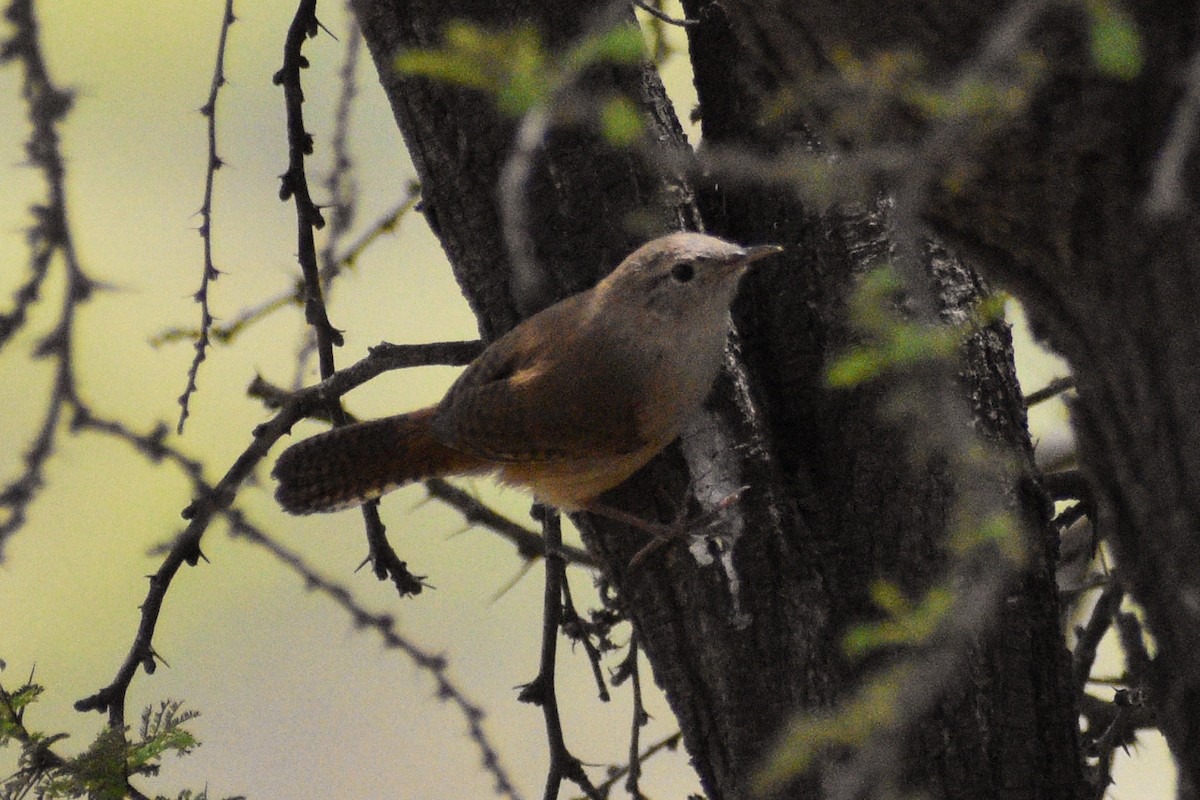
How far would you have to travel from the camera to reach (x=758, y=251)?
10.0ft

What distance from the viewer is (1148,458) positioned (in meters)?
1.69

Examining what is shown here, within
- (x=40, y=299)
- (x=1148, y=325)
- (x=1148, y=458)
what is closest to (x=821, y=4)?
(x=1148, y=325)

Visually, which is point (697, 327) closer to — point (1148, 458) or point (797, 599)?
point (797, 599)

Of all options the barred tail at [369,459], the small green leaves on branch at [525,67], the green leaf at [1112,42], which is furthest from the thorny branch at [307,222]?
the green leaf at [1112,42]

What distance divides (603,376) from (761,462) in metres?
0.52

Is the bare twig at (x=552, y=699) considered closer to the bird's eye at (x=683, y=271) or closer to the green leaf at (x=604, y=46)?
the bird's eye at (x=683, y=271)

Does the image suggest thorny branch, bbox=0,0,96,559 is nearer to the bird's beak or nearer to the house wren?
the house wren

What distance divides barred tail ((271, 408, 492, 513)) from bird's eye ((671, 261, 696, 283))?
0.79 meters

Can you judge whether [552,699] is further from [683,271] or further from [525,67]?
[525,67]

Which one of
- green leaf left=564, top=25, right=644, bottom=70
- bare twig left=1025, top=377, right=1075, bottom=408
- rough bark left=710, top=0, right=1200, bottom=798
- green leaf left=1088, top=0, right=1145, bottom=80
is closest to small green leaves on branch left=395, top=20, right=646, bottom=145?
green leaf left=564, top=25, right=644, bottom=70

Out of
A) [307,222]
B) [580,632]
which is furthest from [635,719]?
[307,222]

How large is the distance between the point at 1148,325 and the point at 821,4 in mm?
594

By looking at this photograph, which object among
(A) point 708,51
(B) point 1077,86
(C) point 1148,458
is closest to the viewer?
(B) point 1077,86

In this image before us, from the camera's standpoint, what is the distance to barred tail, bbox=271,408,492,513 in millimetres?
3492
